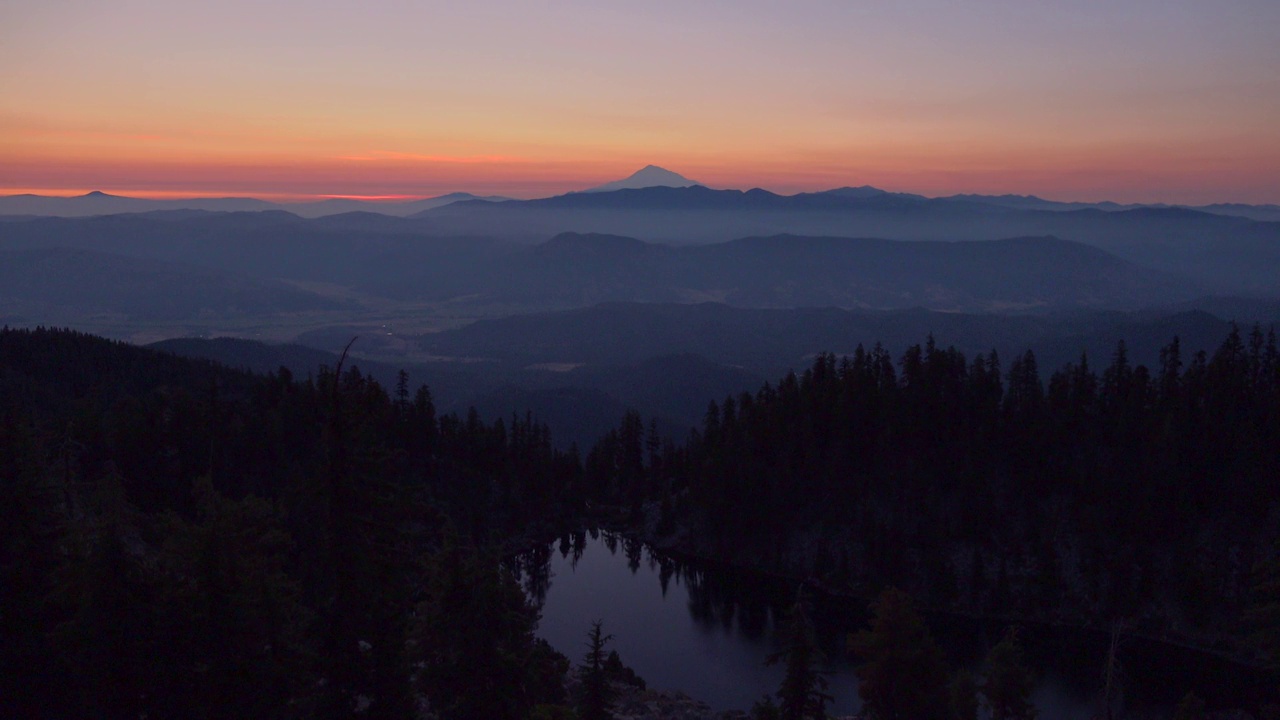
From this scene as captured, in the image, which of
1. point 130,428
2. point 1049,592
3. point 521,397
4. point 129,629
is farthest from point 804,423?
point 521,397

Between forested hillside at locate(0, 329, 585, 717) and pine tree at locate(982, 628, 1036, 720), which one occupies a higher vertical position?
forested hillside at locate(0, 329, 585, 717)

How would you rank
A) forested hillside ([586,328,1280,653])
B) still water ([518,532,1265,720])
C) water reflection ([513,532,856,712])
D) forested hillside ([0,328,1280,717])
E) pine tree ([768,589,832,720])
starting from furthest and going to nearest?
forested hillside ([586,328,1280,653]) < water reflection ([513,532,856,712]) < still water ([518,532,1265,720]) < pine tree ([768,589,832,720]) < forested hillside ([0,328,1280,717])

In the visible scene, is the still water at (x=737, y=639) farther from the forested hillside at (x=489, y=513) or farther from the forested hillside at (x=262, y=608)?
the forested hillside at (x=262, y=608)

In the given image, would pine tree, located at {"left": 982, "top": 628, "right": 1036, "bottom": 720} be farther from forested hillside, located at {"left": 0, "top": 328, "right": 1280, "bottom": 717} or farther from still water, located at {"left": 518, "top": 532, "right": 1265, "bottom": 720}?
still water, located at {"left": 518, "top": 532, "right": 1265, "bottom": 720}

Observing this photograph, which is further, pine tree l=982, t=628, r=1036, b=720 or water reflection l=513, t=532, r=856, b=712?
water reflection l=513, t=532, r=856, b=712

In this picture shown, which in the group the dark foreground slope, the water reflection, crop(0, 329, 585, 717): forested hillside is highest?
crop(0, 329, 585, 717): forested hillside

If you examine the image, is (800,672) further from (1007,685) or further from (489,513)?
(489,513)

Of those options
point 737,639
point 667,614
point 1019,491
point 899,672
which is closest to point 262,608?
point 899,672

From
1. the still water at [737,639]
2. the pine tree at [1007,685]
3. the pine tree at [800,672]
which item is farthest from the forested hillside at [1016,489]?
the pine tree at [800,672]

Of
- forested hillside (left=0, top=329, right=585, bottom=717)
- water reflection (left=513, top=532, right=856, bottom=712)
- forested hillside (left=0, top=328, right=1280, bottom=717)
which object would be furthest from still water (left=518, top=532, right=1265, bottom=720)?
forested hillside (left=0, top=329, right=585, bottom=717)
